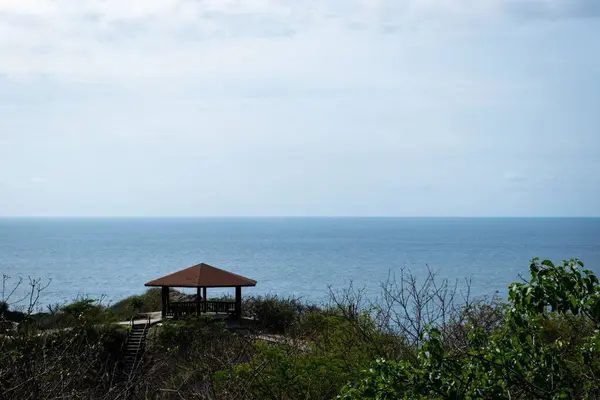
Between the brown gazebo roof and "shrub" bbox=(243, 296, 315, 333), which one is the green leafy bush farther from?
"shrub" bbox=(243, 296, 315, 333)

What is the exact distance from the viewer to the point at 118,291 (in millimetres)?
75438

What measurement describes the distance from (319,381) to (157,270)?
295 feet

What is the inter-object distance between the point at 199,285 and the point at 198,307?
105cm

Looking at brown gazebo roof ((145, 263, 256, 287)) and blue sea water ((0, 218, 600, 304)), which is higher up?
brown gazebo roof ((145, 263, 256, 287))

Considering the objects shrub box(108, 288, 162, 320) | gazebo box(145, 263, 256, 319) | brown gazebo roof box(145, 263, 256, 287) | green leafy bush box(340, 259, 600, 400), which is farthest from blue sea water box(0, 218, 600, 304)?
green leafy bush box(340, 259, 600, 400)

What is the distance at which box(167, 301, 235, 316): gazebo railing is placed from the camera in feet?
92.5

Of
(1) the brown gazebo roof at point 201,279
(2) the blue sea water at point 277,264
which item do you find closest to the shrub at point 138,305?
(1) the brown gazebo roof at point 201,279

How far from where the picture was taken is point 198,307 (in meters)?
28.0

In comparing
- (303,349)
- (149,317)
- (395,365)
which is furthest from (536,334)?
(149,317)

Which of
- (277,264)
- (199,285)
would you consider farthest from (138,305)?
(277,264)

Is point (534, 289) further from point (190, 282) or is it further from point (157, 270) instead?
point (157, 270)

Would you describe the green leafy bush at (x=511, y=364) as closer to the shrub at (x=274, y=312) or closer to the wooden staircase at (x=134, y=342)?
the wooden staircase at (x=134, y=342)

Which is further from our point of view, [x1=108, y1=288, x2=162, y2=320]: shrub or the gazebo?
[x1=108, y1=288, x2=162, y2=320]: shrub

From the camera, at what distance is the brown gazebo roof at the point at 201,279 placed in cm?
2788
